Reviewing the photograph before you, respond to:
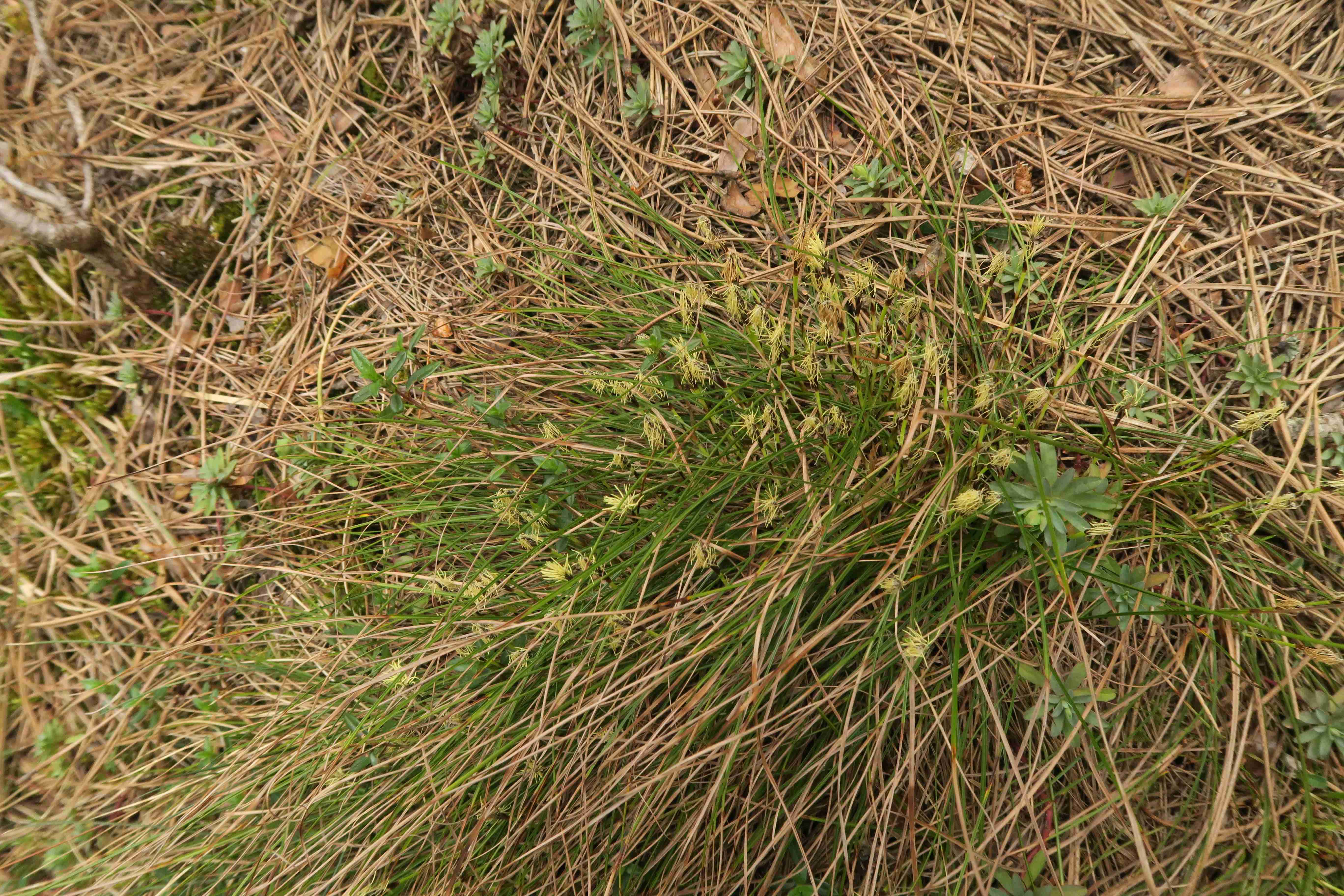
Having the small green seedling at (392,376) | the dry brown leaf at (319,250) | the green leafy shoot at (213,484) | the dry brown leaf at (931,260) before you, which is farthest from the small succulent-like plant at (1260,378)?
the green leafy shoot at (213,484)

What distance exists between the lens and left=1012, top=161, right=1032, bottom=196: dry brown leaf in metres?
2.00

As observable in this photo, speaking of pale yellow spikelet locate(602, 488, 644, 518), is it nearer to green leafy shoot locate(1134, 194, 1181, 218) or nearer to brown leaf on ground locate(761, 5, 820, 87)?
brown leaf on ground locate(761, 5, 820, 87)

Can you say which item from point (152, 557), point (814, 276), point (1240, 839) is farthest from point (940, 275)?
point (152, 557)

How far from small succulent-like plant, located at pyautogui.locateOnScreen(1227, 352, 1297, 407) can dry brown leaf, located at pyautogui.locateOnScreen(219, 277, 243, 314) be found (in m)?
3.00

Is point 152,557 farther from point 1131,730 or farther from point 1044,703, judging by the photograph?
point 1131,730

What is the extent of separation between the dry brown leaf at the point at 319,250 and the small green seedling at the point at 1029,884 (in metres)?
2.60

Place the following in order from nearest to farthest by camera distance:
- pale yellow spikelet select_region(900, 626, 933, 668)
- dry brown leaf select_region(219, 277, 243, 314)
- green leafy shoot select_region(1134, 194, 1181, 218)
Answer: pale yellow spikelet select_region(900, 626, 933, 668), green leafy shoot select_region(1134, 194, 1181, 218), dry brown leaf select_region(219, 277, 243, 314)

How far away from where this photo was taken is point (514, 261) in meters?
2.25

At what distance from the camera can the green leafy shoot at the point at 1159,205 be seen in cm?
188

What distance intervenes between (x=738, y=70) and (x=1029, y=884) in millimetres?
2248

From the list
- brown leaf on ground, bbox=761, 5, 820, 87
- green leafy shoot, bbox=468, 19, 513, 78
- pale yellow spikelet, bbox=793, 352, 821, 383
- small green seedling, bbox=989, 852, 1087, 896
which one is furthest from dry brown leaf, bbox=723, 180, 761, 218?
small green seedling, bbox=989, 852, 1087, 896

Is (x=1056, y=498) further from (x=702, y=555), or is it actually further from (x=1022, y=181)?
(x=1022, y=181)

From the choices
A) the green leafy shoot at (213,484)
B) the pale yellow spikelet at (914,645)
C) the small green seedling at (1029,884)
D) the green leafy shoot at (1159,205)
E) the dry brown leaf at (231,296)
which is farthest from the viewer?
the dry brown leaf at (231,296)

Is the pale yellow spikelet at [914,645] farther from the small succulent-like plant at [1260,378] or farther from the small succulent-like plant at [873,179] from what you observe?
the small succulent-like plant at [873,179]
